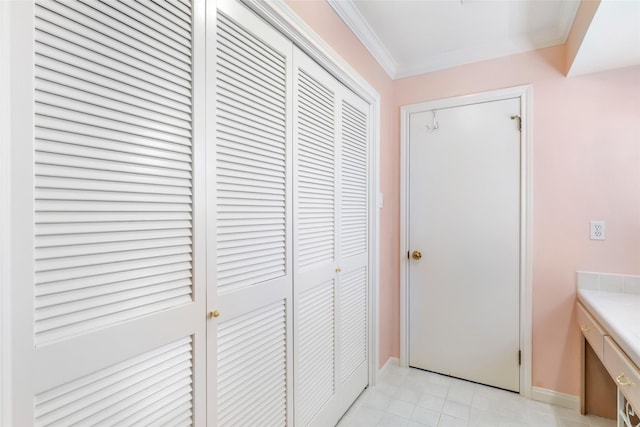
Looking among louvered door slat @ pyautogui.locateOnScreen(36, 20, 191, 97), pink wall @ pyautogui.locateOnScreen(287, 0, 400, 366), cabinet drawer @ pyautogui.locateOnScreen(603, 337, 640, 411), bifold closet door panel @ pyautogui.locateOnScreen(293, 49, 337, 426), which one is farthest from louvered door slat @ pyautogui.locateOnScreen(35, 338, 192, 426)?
pink wall @ pyautogui.locateOnScreen(287, 0, 400, 366)

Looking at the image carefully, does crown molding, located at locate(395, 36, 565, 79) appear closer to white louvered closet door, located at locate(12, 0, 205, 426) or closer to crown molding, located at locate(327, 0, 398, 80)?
crown molding, located at locate(327, 0, 398, 80)

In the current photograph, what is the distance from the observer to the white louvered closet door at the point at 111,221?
2.25ft

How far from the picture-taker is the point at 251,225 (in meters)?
1.26

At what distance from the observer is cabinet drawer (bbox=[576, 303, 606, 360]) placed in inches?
65.0

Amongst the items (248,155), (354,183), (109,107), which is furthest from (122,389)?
(354,183)

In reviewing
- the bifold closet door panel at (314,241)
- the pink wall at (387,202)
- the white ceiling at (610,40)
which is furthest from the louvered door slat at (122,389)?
the white ceiling at (610,40)

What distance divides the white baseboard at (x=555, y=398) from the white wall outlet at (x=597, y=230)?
106 cm

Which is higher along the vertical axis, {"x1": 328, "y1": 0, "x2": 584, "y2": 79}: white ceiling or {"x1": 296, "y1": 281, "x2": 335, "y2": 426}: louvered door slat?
{"x1": 328, "y1": 0, "x2": 584, "y2": 79}: white ceiling

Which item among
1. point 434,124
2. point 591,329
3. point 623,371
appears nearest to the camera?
point 623,371

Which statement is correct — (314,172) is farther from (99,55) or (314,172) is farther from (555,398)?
(555,398)

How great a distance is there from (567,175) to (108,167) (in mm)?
2533

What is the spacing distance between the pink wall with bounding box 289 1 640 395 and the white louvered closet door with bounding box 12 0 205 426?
121 cm

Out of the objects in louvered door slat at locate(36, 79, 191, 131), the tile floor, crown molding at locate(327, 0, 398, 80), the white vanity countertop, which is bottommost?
the tile floor

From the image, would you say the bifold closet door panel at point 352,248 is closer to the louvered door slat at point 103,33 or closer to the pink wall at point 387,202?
the pink wall at point 387,202
